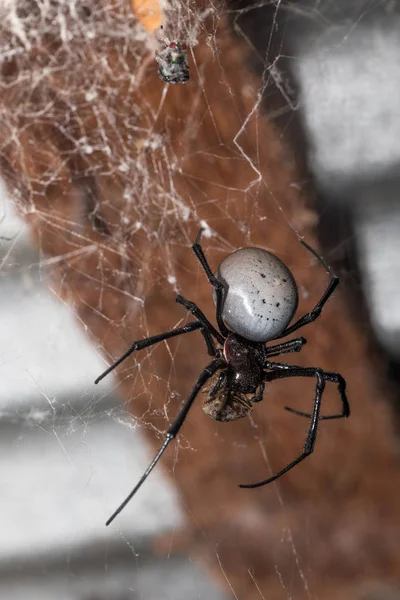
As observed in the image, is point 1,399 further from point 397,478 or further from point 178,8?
point 397,478

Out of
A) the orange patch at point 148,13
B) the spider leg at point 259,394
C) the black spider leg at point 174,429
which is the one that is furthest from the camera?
the orange patch at point 148,13

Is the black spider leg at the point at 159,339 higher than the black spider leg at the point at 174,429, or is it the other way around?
the black spider leg at the point at 159,339

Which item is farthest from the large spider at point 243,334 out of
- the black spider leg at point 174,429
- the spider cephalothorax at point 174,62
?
the spider cephalothorax at point 174,62

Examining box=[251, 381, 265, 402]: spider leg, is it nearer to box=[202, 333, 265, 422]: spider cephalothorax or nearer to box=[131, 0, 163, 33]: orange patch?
box=[202, 333, 265, 422]: spider cephalothorax

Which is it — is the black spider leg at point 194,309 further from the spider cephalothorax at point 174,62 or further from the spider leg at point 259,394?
the spider cephalothorax at point 174,62

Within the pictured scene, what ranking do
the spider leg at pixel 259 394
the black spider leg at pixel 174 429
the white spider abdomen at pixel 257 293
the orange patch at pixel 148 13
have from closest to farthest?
the black spider leg at pixel 174 429
the white spider abdomen at pixel 257 293
the spider leg at pixel 259 394
the orange patch at pixel 148 13

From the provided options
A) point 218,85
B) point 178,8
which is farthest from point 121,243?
point 178,8

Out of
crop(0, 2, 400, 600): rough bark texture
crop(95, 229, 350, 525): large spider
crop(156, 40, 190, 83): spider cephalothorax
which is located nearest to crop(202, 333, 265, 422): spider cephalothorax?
crop(95, 229, 350, 525): large spider
